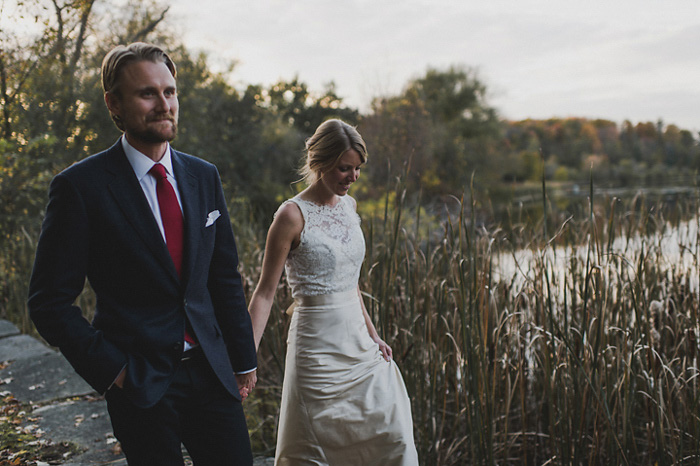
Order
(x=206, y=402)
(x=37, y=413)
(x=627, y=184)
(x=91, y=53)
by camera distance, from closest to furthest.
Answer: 1. (x=206, y=402)
2. (x=37, y=413)
3. (x=91, y=53)
4. (x=627, y=184)

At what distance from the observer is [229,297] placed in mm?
1558

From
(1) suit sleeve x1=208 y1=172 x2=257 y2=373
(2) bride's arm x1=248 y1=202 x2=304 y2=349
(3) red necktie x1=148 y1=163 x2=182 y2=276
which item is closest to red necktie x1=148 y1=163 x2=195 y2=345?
(3) red necktie x1=148 y1=163 x2=182 y2=276

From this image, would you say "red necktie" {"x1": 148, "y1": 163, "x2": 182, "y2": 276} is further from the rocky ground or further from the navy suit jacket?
the rocky ground

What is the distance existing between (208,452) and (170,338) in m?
0.33

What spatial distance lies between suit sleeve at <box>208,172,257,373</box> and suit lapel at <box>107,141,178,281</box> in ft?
0.62

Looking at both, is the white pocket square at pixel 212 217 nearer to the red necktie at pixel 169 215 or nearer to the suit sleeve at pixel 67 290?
the red necktie at pixel 169 215

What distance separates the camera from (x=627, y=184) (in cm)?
1684

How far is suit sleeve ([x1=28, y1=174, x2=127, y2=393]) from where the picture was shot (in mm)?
1268

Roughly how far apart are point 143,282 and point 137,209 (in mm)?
171

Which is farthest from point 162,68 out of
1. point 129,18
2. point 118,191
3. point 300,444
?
point 129,18

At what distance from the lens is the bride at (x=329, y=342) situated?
1844 mm

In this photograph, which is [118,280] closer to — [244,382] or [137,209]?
[137,209]

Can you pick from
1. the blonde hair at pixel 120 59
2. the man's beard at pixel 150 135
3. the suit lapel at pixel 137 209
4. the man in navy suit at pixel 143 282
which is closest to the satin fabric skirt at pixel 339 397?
the man in navy suit at pixel 143 282

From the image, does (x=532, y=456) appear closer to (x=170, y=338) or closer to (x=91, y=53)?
(x=170, y=338)
